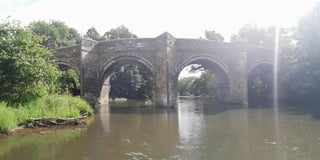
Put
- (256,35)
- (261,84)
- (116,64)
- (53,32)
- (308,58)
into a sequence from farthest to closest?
(53,32) < (256,35) < (261,84) < (116,64) < (308,58)

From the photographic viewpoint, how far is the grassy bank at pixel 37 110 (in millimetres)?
10438

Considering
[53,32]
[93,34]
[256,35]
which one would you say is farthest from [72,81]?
[256,35]

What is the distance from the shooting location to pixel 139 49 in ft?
76.1

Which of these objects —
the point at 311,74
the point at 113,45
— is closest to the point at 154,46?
the point at 113,45

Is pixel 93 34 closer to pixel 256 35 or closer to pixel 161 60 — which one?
pixel 256 35

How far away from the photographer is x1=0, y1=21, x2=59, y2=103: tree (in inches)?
488

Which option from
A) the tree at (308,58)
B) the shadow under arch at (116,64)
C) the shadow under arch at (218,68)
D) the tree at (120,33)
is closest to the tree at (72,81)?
the shadow under arch at (116,64)

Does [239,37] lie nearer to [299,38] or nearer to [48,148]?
[299,38]

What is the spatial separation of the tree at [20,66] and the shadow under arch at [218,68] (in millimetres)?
12224

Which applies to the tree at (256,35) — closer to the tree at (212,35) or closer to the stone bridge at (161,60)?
the tree at (212,35)

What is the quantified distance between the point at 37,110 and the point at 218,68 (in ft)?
53.7

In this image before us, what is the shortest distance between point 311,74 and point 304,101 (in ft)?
11.0

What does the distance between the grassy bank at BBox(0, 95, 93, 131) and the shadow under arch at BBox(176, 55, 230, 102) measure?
10582mm

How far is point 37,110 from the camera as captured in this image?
12.4 metres
